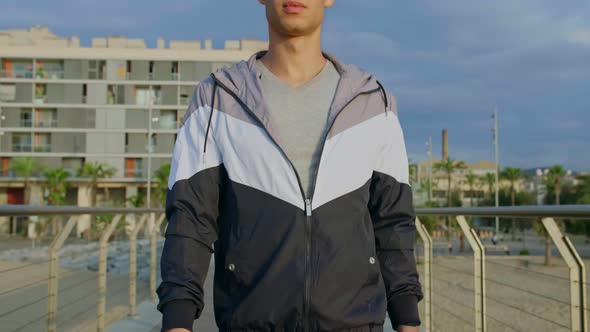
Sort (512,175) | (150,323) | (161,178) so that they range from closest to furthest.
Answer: (150,323) → (161,178) → (512,175)

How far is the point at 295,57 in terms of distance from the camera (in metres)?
1.70

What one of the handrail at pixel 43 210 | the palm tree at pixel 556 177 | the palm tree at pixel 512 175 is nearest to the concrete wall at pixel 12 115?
the palm tree at pixel 556 177

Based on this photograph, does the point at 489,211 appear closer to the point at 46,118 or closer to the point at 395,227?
the point at 395,227

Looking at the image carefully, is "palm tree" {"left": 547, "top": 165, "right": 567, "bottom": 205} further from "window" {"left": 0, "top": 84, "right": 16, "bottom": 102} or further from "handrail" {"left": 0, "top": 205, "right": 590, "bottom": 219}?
"handrail" {"left": 0, "top": 205, "right": 590, "bottom": 219}

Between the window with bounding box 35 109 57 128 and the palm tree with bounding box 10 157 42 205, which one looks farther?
the window with bounding box 35 109 57 128

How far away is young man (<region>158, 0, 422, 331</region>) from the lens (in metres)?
1.50

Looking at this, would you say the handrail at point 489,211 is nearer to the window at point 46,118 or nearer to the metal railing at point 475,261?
the metal railing at point 475,261

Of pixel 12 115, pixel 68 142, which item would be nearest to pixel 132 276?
pixel 68 142

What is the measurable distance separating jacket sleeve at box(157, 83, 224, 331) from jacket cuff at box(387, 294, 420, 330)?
46 cm

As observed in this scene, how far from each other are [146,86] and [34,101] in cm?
793

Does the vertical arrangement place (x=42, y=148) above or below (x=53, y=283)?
above

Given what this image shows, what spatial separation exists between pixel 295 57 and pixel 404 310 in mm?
675

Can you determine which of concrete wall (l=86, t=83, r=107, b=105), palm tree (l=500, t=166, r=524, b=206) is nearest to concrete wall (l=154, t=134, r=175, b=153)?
concrete wall (l=86, t=83, r=107, b=105)

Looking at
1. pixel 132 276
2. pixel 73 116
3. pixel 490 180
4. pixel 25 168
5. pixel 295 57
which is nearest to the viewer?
pixel 295 57
